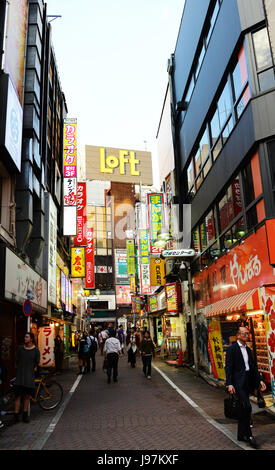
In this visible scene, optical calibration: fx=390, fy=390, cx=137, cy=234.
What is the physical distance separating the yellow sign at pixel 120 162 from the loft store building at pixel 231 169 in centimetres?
7141

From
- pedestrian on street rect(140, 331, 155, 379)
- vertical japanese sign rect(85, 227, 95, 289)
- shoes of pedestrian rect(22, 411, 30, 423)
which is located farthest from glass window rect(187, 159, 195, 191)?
vertical japanese sign rect(85, 227, 95, 289)

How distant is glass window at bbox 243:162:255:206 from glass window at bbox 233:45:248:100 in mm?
2489

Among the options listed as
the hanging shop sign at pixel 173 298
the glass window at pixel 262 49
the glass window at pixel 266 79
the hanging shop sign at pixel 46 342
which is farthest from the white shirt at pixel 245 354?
the hanging shop sign at pixel 173 298

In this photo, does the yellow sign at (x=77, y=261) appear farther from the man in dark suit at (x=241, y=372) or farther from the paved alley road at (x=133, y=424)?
the man in dark suit at (x=241, y=372)

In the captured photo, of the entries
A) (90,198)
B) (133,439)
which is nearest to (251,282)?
(133,439)

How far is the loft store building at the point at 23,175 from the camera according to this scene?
1177 cm

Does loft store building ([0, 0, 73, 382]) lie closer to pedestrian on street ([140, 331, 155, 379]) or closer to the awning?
pedestrian on street ([140, 331, 155, 379])

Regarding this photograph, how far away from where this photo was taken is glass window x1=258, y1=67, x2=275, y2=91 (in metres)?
10.3

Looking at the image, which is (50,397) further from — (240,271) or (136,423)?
(240,271)

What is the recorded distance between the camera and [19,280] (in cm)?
1236

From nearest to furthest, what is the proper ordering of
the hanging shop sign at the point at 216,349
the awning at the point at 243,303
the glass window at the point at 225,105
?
the awning at the point at 243,303 < the glass window at the point at 225,105 < the hanging shop sign at the point at 216,349

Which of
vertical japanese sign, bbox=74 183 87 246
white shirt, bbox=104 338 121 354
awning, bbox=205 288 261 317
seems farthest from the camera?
vertical japanese sign, bbox=74 183 87 246

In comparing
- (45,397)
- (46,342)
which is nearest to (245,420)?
(45,397)

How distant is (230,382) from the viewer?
650 cm
